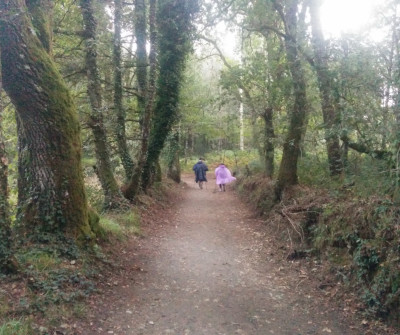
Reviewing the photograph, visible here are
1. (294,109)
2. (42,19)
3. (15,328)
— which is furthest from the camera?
(294,109)

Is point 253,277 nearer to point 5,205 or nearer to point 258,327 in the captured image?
point 258,327

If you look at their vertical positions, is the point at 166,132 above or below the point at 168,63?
below

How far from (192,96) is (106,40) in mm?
12787

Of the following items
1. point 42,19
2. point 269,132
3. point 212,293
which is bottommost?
point 212,293

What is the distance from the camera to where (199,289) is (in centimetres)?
614

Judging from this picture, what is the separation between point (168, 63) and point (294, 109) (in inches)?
208

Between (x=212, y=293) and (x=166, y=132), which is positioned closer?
(x=212, y=293)

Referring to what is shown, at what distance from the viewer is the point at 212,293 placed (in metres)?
5.98

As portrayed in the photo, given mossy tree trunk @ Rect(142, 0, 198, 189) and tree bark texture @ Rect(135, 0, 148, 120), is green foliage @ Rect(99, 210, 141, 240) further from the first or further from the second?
tree bark texture @ Rect(135, 0, 148, 120)

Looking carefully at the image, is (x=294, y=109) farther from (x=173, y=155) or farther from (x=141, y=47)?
(x=173, y=155)

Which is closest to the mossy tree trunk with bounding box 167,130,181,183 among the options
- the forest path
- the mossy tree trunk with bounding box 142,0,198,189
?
the mossy tree trunk with bounding box 142,0,198,189

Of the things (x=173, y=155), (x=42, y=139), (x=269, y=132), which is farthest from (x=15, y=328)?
(x=173, y=155)

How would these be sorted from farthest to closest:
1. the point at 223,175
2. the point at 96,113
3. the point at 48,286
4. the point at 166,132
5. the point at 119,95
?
1. the point at 223,175
2. the point at 166,132
3. the point at 119,95
4. the point at 96,113
5. the point at 48,286

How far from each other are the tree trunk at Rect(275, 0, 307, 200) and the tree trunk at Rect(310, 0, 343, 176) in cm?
61
